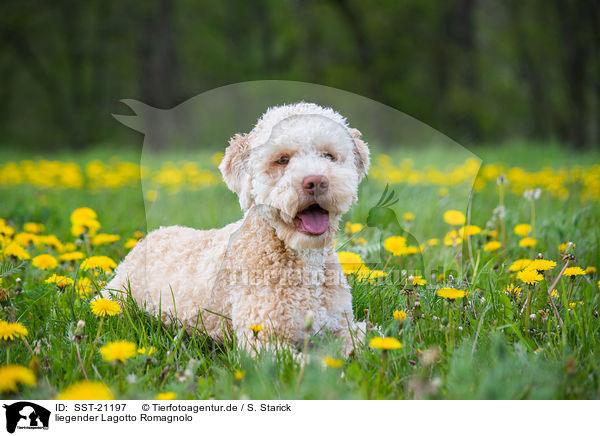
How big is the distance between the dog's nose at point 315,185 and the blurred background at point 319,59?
46.6 inches

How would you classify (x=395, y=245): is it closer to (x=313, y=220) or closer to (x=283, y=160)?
(x=313, y=220)

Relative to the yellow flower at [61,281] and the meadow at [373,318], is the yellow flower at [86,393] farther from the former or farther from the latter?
the yellow flower at [61,281]

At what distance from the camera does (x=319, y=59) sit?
639 centimetres

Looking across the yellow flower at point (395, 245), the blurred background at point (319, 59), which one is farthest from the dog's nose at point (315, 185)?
the blurred background at point (319, 59)

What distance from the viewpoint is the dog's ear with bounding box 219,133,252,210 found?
2.35 metres

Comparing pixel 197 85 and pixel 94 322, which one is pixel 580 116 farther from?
pixel 94 322

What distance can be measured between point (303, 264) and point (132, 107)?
124cm

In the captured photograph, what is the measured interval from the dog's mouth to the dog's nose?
0.34ft

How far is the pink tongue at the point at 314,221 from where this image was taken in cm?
218

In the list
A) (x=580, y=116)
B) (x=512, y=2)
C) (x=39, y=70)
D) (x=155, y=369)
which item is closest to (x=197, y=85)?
(x=39, y=70)
